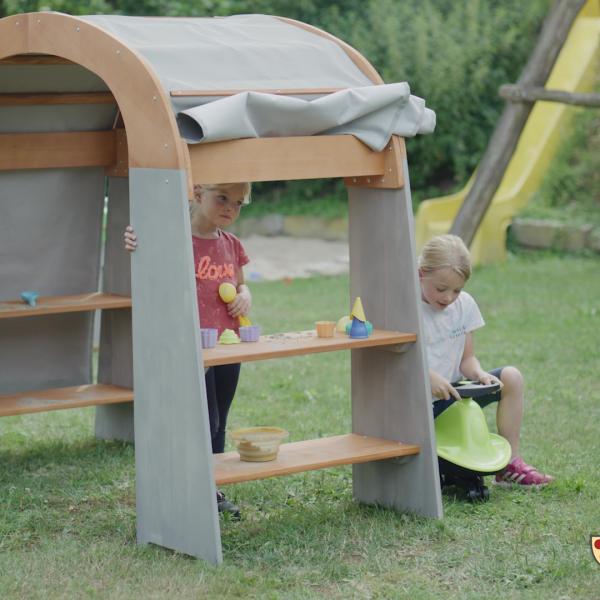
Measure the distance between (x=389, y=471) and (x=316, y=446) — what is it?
0.36m

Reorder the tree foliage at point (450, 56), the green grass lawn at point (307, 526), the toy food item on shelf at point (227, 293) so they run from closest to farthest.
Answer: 1. the green grass lawn at point (307, 526)
2. the toy food item on shelf at point (227, 293)
3. the tree foliage at point (450, 56)

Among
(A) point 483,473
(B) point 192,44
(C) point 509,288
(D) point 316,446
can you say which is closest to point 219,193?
(B) point 192,44

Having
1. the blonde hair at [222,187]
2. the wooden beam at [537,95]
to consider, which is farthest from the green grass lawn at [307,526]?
the wooden beam at [537,95]

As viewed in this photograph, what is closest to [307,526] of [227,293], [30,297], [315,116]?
[227,293]

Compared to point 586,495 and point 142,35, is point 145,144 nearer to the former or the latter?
point 142,35

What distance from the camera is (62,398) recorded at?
18.9ft

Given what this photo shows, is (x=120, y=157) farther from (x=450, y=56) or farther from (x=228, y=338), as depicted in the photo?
(x=450, y=56)

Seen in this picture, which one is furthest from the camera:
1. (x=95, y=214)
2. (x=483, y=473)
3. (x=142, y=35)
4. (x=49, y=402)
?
(x=95, y=214)

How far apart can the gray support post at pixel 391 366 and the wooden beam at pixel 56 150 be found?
1.61 meters

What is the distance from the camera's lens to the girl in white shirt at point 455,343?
4.94m

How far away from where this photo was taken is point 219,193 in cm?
471

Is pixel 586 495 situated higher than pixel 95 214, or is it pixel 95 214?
pixel 95 214

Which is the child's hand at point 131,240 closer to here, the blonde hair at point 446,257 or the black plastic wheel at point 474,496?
the blonde hair at point 446,257

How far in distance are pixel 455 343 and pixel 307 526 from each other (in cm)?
106
